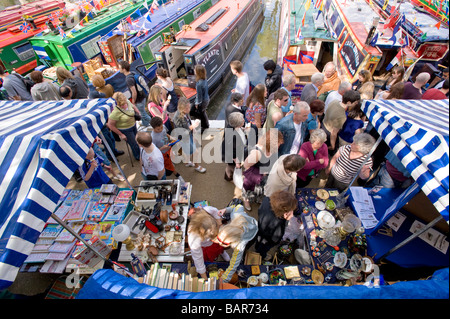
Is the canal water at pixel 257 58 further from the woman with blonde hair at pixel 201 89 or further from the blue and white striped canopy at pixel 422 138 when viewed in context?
the blue and white striped canopy at pixel 422 138

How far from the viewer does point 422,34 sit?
20.8 feet

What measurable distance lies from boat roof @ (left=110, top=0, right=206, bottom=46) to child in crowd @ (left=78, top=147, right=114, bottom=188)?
18.3 feet

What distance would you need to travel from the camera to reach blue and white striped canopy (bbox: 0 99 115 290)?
1.82 m

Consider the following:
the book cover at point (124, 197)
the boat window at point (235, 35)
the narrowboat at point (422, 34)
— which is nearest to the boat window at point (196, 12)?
the boat window at point (235, 35)

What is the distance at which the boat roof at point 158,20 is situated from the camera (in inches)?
318

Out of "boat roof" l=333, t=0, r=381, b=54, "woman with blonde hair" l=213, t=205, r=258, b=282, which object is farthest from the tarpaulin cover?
"boat roof" l=333, t=0, r=381, b=54

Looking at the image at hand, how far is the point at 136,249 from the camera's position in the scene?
315 cm

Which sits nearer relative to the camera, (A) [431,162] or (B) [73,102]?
(A) [431,162]

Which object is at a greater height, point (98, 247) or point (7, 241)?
point (7, 241)

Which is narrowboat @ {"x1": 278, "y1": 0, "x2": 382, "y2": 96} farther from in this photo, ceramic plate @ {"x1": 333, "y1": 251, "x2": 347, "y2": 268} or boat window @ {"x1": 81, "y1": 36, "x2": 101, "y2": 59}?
boat window @ {"x1": 81, "y1": 36, "x2": 101, "y2": 59}
